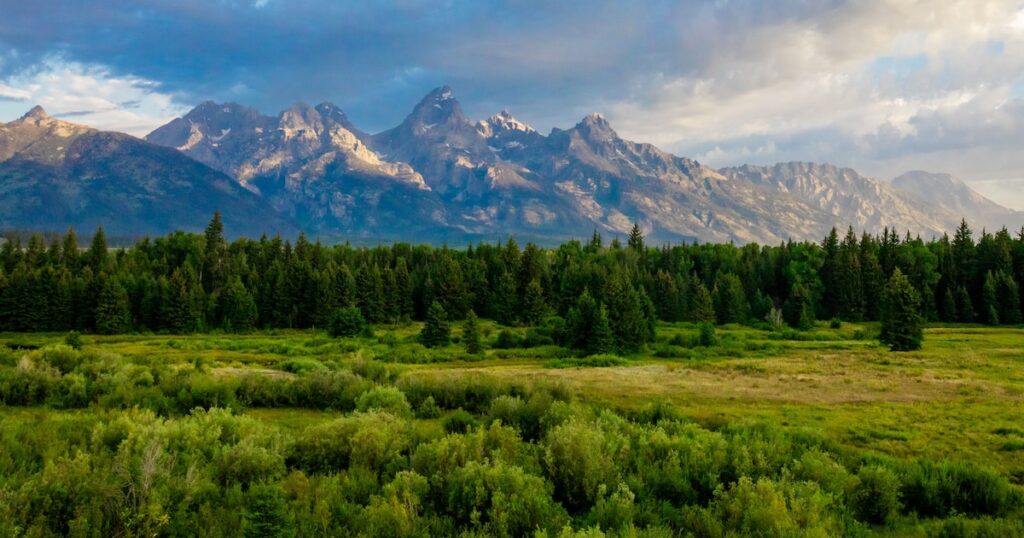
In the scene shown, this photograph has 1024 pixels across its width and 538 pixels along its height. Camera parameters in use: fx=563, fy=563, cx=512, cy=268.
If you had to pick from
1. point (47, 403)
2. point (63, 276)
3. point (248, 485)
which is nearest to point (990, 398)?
point (248, 485)

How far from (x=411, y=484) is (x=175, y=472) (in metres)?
5.38

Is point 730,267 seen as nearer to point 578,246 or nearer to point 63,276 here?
point 578,246

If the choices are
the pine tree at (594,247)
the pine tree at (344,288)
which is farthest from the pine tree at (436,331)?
the pine tree at (594,247)

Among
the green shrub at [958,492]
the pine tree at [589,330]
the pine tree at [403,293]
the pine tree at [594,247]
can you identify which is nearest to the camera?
the green shrub at [958,492]

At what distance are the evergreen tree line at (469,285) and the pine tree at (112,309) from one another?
15cm

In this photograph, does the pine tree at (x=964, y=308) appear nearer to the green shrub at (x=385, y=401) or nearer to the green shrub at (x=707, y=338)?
the green shrub at (x=707, y=338)

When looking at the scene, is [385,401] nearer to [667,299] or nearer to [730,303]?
[667,299]

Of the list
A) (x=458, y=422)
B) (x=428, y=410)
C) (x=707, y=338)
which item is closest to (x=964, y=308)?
(x=707, y=338)

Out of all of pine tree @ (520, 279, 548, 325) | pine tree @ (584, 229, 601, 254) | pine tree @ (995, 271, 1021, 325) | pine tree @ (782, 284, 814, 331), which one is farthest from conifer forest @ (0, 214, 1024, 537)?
pine tree @ (584, 229, 601, 254)

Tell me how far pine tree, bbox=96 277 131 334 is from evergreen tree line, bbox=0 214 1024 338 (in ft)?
0.48

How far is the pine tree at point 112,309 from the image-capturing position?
81.8 metres

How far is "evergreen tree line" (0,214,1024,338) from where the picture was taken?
8412 cm

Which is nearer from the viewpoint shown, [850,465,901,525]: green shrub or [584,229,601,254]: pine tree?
[850,465,901,525]: green shrub

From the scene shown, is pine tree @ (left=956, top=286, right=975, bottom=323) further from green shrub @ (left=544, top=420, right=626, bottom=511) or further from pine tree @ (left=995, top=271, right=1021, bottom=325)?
green shrub @ (left=544, top=420, right=626, bottom=511)
